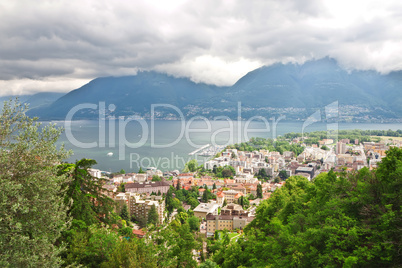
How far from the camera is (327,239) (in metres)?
5.00

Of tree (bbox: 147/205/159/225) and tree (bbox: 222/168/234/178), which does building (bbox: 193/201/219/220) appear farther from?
tree (bbox: 222/168/234/178)

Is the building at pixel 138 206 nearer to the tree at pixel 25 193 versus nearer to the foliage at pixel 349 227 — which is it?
the foliage at pixel 349 227

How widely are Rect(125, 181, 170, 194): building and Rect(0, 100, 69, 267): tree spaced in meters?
18.4

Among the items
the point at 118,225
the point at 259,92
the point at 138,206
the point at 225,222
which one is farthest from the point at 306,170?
the point at 259,92

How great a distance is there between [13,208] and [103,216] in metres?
4.13

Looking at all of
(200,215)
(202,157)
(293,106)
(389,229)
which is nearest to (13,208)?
(389,229)

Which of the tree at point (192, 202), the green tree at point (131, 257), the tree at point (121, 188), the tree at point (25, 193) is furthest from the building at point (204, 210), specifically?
the tree at point (25, 193)

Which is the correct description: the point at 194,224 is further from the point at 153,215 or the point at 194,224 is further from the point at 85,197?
the point at 85,197

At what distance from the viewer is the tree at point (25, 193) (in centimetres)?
292

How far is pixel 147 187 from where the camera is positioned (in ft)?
71.5

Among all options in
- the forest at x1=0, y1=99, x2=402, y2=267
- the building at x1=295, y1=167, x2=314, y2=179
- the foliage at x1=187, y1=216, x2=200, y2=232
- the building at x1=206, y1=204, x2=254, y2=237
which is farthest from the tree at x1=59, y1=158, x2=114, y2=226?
the building at x1=295, y1=167, x2=314, y2=179

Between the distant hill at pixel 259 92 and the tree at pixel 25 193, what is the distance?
10676cm

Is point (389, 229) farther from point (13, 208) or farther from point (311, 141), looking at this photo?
point (311, 141)

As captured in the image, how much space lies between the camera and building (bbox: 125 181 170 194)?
21.4 meters
